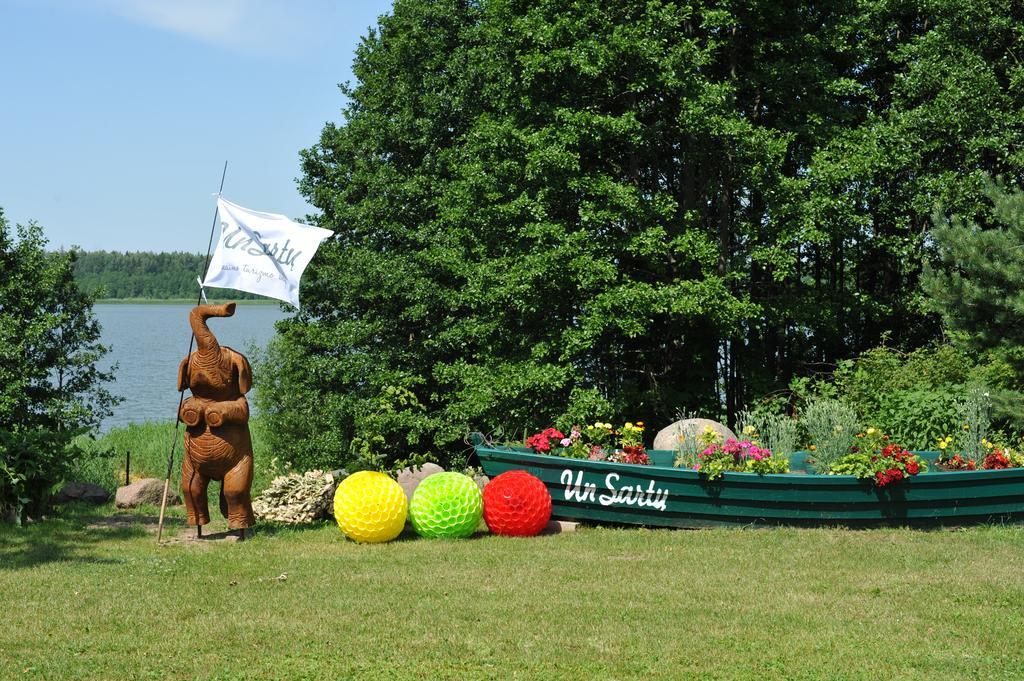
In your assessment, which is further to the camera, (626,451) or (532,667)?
(626,451)

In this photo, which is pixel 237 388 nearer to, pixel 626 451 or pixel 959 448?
pixel 626 451

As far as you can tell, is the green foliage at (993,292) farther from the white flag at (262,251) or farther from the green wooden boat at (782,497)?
the white flag at (262,251)

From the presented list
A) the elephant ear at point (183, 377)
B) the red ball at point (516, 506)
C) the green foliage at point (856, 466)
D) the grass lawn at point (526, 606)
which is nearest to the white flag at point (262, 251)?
the elephant ear at point (183, 377)

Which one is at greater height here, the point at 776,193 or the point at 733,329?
the point at 776,193

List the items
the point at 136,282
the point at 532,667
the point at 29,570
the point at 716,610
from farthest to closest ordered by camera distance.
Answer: the point at 136,282
the point at 29,570
the point at 716,610
the point at 532,667

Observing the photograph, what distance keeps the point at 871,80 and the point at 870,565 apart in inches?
561

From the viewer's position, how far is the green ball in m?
11.7

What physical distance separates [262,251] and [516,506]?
425 cm

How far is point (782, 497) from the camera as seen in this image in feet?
39.7

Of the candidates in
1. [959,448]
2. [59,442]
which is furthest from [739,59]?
[59,442]

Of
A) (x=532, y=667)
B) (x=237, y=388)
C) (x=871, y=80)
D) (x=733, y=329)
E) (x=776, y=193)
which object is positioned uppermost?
(x=871, y=80)

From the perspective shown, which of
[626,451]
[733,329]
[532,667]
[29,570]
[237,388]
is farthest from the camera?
[733,329]

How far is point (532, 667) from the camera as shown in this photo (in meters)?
7.08

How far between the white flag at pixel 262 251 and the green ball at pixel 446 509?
2789 millimetres
